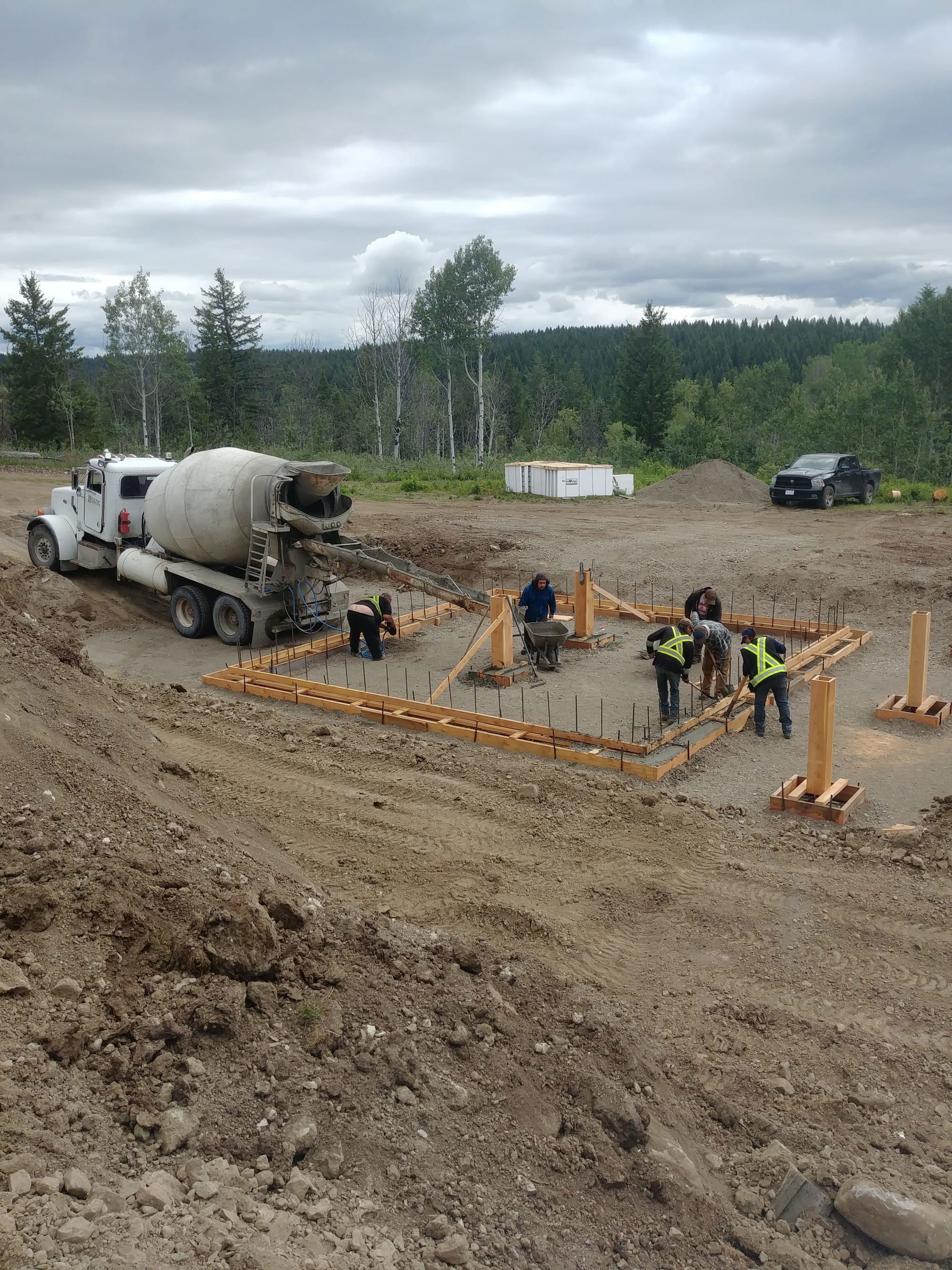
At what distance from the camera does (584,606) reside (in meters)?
15.0

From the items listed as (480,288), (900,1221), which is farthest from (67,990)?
(480,288)

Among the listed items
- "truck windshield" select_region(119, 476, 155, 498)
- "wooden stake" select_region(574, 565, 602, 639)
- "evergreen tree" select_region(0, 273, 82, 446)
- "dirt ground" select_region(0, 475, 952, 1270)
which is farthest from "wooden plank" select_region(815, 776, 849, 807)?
"evergreen tree" select_region(0, 273, 82, 446)

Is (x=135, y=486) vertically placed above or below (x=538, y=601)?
above

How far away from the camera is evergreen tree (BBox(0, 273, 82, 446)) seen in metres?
47.7

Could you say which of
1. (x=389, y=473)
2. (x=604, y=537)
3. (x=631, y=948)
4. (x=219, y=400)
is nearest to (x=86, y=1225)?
(x=631, y=948)

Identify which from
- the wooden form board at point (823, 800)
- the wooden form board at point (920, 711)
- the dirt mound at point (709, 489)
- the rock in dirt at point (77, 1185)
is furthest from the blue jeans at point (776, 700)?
the dirt mound at point (709, 489)

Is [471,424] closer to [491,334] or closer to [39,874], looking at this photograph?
[491,334]

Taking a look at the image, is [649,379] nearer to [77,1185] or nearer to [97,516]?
[97,516]

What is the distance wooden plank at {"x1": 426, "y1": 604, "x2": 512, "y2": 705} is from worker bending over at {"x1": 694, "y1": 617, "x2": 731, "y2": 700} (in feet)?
8.48

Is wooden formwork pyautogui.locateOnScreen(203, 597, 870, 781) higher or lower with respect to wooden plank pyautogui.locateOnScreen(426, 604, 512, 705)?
lower

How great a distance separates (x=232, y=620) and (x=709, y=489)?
2059 centimetres

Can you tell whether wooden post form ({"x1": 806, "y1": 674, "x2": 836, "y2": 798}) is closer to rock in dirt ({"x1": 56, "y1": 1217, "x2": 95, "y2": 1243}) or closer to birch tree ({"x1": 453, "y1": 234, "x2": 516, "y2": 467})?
rock in dirt ({"x1": 56, "y1": 1217, "x2": 95, "y2": 1243})

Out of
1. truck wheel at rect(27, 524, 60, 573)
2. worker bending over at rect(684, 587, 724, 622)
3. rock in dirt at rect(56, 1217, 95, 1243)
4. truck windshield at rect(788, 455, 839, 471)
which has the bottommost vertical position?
rock in dirt at rect(56, 1217, 95, 1243)

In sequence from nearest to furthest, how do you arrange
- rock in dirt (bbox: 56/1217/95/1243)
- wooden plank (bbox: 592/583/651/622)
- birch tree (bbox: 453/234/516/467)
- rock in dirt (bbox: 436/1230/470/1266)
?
1. rock in dirt (bbox: 56/1217/95/1243)
2. rock in dirt (bbox: 436/1230/470/1266)
3. wooden plank (bbox: 592/583/651/622)
4. birch tree (bbox: 453/234/516/467)
